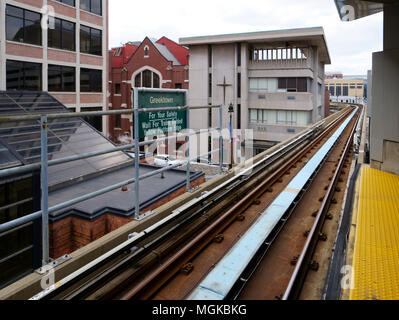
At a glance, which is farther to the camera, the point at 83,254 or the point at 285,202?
the point at 285,202

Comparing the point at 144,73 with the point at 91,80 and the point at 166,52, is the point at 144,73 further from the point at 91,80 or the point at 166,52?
the point at 91,80

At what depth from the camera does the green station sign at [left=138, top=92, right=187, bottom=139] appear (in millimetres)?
6433

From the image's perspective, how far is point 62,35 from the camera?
29609mm

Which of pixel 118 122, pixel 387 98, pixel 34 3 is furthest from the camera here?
pixel 118 122

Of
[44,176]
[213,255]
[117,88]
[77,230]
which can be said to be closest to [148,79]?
[117,88]

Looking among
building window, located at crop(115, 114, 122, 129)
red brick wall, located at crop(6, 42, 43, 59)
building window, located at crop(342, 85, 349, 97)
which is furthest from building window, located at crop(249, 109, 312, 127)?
building window, located at crop(342, 85, 349, 97)

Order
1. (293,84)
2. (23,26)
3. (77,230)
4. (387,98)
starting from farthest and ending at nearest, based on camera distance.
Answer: (293,84)
(23,26)
(387,98)
(77,230)

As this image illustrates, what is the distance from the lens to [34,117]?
386cm

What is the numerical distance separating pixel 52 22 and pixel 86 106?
786cm

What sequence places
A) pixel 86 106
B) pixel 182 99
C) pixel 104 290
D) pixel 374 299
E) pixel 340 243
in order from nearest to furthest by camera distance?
pixel 374 299 < pixel 104 290 < pixel 340 243 < pixel 182 99 < pixel 86 106

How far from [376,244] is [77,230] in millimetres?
6899

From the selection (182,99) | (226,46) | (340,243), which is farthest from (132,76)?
(340,243)

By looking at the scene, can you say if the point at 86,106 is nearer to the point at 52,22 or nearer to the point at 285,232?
the point at 52,22

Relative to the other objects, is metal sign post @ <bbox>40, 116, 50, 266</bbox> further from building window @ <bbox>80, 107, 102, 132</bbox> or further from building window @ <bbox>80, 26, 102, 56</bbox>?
building window @ <bbox>80, 26, 102, 56</bbox>
